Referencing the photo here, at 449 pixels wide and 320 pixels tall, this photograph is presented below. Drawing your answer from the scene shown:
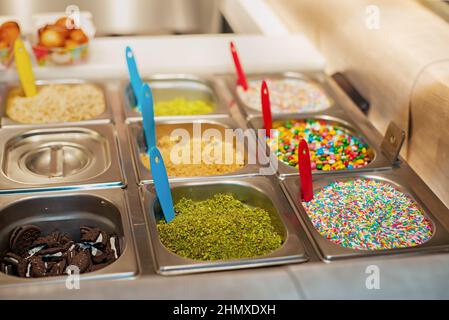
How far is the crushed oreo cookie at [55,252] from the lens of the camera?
124cm

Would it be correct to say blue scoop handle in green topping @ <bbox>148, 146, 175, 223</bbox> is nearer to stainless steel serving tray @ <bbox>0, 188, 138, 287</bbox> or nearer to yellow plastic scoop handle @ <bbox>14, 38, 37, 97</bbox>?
stainless steel serving tray @ <bbox>0, 188, 138, 287</bbox>

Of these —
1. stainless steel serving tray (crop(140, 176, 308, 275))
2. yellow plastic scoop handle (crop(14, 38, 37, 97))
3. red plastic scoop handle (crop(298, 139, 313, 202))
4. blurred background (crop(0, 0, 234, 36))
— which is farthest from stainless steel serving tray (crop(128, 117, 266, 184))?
blurred background (crop(0, 0, 234, 36))

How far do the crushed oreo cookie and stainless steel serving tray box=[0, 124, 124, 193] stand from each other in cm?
15

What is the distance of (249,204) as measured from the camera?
149 cm

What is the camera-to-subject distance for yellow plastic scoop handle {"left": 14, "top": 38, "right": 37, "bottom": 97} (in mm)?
1787

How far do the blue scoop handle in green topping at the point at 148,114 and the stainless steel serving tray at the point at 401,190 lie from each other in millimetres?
387

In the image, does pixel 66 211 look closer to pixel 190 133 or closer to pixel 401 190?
pixel 190 133

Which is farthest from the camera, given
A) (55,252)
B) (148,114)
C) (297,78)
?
(297,78)

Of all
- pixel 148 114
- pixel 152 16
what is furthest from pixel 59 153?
pixel 152 16

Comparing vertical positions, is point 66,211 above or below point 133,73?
below

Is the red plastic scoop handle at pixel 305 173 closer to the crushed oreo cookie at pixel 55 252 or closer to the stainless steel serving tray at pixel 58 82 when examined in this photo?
the crushed oreo cookie at pixel 55 252

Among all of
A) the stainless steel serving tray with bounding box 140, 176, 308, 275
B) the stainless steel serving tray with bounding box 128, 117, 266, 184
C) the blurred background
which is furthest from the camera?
the blurred background

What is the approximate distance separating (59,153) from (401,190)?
87cm

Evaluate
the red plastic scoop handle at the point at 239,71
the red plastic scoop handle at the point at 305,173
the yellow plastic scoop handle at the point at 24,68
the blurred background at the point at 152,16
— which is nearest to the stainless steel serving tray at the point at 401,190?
the red plastic scoop handle at the point at 305,173
